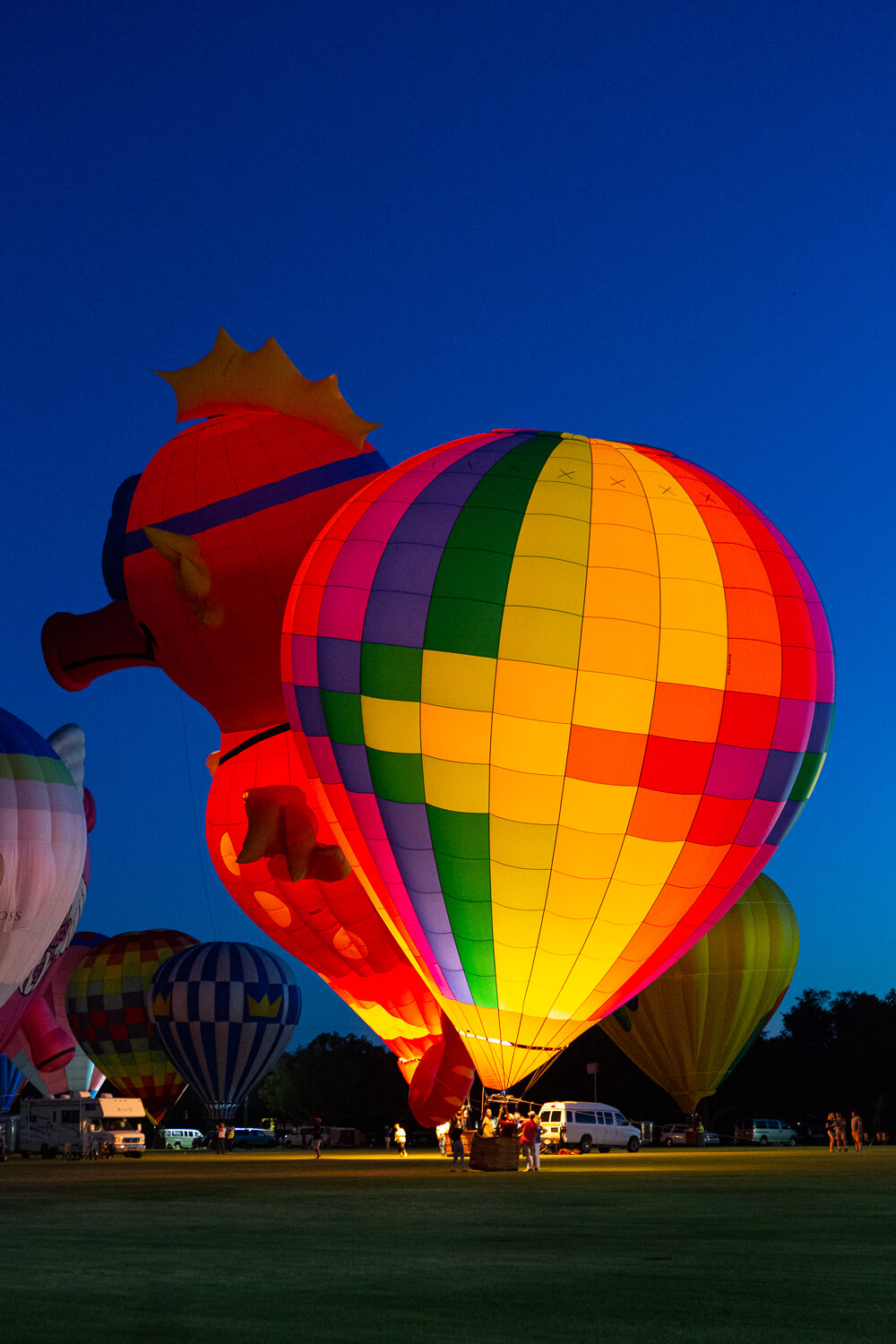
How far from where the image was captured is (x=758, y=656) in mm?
17516

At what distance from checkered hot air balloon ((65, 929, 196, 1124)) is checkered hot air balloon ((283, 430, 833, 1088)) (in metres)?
22.2

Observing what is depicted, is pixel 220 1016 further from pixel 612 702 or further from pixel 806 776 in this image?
pixel 612 702

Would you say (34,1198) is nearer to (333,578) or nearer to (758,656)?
(333,578)

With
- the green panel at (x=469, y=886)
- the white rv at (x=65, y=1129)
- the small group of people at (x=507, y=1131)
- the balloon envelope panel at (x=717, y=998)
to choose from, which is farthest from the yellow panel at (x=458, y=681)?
the white rv at (x=65, y=1129)

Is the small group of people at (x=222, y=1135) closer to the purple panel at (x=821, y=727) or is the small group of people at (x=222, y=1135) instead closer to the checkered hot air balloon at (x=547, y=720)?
the checkered hot air balloon at (x=547, y=720)

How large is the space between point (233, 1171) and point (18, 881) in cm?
474

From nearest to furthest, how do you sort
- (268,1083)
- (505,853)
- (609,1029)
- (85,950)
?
1. (505,853)
2. (609,1029)
3. (85,950)
4. (268,1083)

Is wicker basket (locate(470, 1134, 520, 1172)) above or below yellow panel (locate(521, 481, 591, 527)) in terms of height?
below

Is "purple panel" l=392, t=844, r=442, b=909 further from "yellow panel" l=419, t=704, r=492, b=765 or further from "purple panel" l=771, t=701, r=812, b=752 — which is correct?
"purple panel" l=771, t=701, r=812, b=752

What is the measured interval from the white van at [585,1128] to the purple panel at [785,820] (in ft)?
47.6

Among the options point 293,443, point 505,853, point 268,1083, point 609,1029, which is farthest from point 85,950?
point 268,1083

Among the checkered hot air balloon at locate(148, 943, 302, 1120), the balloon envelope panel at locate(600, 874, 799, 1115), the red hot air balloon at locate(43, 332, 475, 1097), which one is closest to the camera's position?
the red hot air balloon at locate(43, 332, 475, 1097)

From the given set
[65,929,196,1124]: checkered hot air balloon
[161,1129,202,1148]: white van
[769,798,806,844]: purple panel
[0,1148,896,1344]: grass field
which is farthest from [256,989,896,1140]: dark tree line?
[0,1148,896,1344]: grass field

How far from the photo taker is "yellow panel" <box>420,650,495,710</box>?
16.8m
